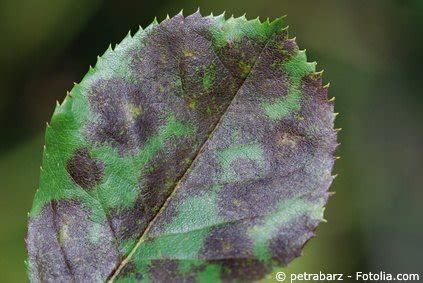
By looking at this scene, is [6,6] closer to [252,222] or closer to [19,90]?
[19,90]

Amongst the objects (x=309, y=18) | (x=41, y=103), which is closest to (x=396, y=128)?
(x=309, y=18)

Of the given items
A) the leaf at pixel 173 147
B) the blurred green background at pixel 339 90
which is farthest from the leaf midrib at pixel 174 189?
the blurred green background at pixel 339 90

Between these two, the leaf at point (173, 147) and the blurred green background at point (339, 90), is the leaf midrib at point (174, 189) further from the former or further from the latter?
the blurred green background at point (339, 90)

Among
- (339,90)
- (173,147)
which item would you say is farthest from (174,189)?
(339,90)

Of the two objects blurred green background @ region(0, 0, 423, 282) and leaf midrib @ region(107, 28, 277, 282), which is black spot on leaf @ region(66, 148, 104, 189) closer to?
leaf midrib @ region(107, 28, 277, 282)

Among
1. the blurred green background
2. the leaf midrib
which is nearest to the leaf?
the leaf midrib
